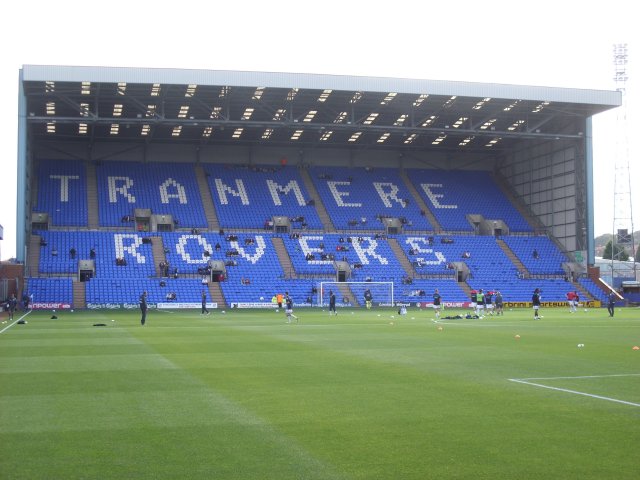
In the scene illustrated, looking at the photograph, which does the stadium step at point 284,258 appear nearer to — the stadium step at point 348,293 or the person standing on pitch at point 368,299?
the stadium step at point 348,293

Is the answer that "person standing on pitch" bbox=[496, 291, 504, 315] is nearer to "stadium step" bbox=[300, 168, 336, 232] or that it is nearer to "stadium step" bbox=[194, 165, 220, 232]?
"stadium step" bbox=[300, 168, 336, 232]

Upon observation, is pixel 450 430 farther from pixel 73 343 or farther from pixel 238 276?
pixel 238 276

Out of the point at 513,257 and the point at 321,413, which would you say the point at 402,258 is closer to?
the point at 513,257

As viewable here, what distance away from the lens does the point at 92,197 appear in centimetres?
7212

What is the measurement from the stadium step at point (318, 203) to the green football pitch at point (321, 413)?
51.5 metres

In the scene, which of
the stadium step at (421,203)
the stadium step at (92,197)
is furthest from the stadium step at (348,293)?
the stadium step at (92,197)

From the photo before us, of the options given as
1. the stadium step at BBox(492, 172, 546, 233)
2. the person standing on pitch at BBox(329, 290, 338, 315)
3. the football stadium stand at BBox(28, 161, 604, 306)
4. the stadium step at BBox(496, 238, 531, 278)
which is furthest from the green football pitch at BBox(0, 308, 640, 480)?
the stadium step at BBox(492, 172, 546, 233)

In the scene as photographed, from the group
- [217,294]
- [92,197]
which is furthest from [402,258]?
[92,197]

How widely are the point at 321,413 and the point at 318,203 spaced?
6609cm

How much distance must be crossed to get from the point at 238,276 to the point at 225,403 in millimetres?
53362

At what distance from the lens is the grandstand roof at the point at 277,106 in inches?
2352

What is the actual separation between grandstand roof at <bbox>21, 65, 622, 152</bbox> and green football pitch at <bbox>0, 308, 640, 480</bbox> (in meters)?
39.6

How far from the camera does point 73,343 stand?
26406 millimetres

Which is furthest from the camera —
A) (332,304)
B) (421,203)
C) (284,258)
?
(421,203)
